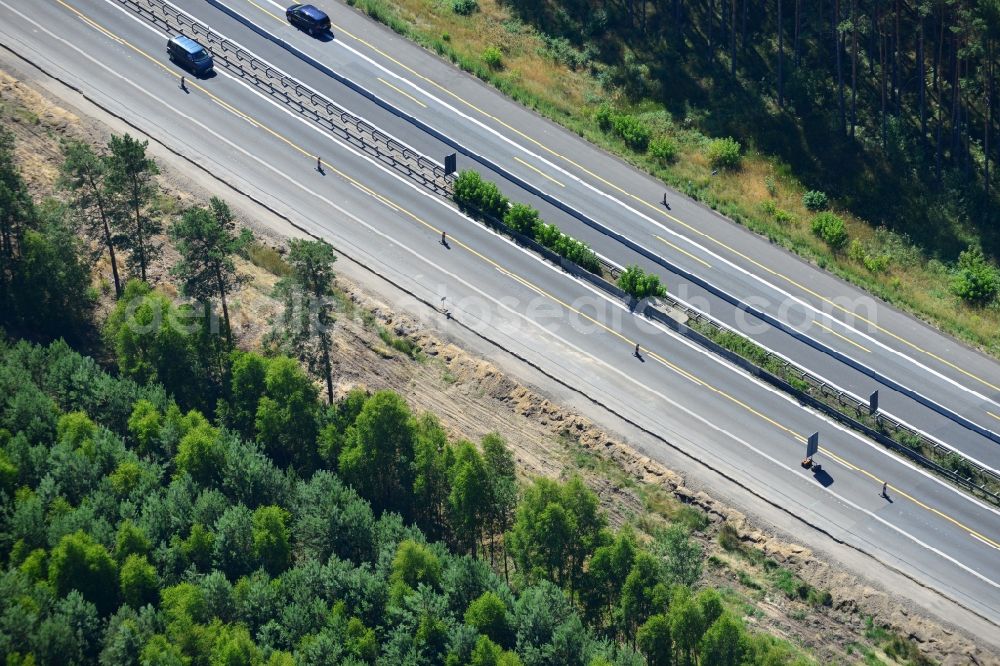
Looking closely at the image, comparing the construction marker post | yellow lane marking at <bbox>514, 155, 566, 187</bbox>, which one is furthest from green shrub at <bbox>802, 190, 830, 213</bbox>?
the construction marker post

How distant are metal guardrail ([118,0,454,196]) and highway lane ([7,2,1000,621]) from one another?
1202mm

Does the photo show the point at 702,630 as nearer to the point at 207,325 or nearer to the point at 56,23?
the point at 207,325

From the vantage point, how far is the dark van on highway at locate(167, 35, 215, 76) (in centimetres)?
10481

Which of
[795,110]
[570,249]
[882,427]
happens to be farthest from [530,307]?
[795,110]

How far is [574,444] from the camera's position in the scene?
87.2m

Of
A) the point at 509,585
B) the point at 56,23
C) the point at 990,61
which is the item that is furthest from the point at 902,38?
the point at 56,23

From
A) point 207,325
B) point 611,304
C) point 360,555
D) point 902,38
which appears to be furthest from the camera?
point 902,38

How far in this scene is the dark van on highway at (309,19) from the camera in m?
108

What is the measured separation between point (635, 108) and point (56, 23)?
4469cm

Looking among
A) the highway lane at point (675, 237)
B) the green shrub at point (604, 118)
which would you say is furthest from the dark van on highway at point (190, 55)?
the green shrub at point (604, 118)

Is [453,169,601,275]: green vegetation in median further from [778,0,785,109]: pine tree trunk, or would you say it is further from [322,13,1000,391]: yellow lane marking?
[778,0,785,109]: pine tree trunk

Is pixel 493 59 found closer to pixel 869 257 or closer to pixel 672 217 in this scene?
pixel 672 217

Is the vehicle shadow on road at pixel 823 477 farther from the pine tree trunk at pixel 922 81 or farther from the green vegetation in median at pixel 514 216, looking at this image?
the pine tree trunk at pixel 922 81

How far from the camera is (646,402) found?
88812mm
